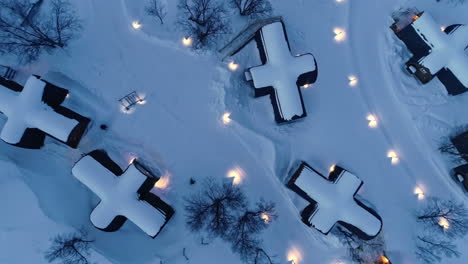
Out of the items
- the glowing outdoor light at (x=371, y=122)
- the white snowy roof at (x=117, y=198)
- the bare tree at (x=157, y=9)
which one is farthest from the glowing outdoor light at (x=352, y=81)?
the white snowy roof at (x=117, y=198)

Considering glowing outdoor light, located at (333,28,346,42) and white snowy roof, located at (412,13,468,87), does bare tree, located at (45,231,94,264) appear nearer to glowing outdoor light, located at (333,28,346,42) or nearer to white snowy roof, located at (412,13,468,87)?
glowing outdoor light, located at (333,28,346,42)

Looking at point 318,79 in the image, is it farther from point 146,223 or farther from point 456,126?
point 146,223

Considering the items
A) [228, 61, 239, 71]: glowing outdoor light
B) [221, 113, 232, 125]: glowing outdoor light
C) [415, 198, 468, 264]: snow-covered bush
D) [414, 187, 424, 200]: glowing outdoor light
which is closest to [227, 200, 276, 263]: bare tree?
[221, 113, 232, 125]: glowing outdoor light

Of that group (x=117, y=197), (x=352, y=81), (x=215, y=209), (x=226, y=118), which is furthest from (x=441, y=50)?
(x=117, y=197)

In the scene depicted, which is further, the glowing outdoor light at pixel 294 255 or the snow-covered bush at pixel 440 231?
the snow-covered bush at pixel 440 231

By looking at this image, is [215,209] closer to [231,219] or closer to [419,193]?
[231,219]

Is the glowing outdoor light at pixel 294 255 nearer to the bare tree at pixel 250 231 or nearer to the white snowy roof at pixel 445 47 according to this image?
the bare tree at pixel 250 231

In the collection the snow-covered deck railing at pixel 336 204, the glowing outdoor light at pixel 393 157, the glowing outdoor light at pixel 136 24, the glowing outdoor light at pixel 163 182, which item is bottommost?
the glowing outdoor light at pixel 163 182

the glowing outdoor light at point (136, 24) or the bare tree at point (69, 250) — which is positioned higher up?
the glowing outdoor light at point (136, 24)
